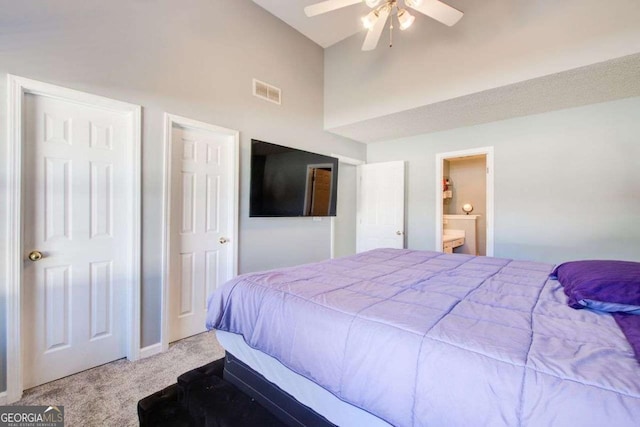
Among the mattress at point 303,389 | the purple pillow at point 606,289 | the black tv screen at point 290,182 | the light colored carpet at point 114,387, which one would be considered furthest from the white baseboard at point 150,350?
Result: the purple pillow at point 606,289

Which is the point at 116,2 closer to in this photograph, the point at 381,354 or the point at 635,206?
the point at 381,354

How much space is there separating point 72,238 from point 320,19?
3.44 metres

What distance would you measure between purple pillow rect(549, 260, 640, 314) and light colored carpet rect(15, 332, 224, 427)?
2364 mm

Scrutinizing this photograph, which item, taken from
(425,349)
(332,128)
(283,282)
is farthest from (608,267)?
(332,128)

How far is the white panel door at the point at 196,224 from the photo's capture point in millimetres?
2588

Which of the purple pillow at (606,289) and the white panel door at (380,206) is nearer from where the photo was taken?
the purple pillow at (606,289)

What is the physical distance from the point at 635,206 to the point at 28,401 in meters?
5.33

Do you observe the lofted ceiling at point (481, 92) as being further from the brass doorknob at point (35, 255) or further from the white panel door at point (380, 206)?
the brass doorknob at point (35, 255)

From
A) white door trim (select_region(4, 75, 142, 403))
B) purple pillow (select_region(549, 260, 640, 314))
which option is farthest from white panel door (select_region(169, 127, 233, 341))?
purple pillow (select_region(549, 260, 640, 314))

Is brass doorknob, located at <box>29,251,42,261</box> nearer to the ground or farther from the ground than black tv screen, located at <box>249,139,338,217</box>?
nearer to the ground

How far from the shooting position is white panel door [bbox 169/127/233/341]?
259 cm

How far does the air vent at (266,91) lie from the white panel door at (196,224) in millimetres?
691

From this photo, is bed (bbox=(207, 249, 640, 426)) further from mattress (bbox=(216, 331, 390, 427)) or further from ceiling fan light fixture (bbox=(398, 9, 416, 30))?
ceiling fan light fixture (bbox=(398, 9, 416, 30))

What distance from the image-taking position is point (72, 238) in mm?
2037
